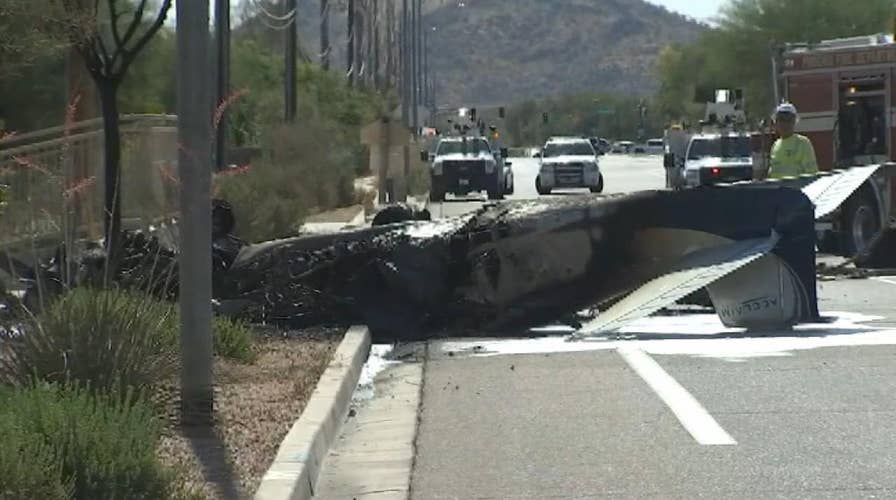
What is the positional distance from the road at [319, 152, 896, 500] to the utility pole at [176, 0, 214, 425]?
943mm

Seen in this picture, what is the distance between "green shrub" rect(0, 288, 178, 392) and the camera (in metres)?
9.39

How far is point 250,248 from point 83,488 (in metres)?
8.62

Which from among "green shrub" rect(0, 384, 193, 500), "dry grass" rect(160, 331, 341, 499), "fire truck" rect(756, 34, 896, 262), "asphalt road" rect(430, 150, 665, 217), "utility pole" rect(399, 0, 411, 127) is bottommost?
"asphalt road" rect(430, 150, 665, 217)

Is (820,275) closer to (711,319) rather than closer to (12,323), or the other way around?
(711,319)

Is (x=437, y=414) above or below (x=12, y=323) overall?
below

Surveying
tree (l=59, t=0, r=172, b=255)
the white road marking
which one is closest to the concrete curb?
the white road marking

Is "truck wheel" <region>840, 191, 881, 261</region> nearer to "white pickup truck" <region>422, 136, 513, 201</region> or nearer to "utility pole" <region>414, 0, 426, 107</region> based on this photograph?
"white pickup truck" <region>422, 136, 513, 201</region>

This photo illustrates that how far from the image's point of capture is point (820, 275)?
1967cm

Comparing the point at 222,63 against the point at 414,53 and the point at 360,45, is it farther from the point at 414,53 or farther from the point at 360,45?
the point at 414,53

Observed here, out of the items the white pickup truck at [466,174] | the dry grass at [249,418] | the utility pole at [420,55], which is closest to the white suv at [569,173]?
the white pickup truck at [466,174]

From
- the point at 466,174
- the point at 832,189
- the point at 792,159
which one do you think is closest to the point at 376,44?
the point at 466,174

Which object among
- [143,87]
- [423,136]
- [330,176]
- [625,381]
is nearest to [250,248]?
[625,381]

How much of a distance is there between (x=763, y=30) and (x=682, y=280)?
64.6m

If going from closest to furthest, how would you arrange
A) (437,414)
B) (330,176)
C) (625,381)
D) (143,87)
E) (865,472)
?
1. (865,472)
2. (437,414)
3. (625,381)
4. (143,87)
5. (330,176)
